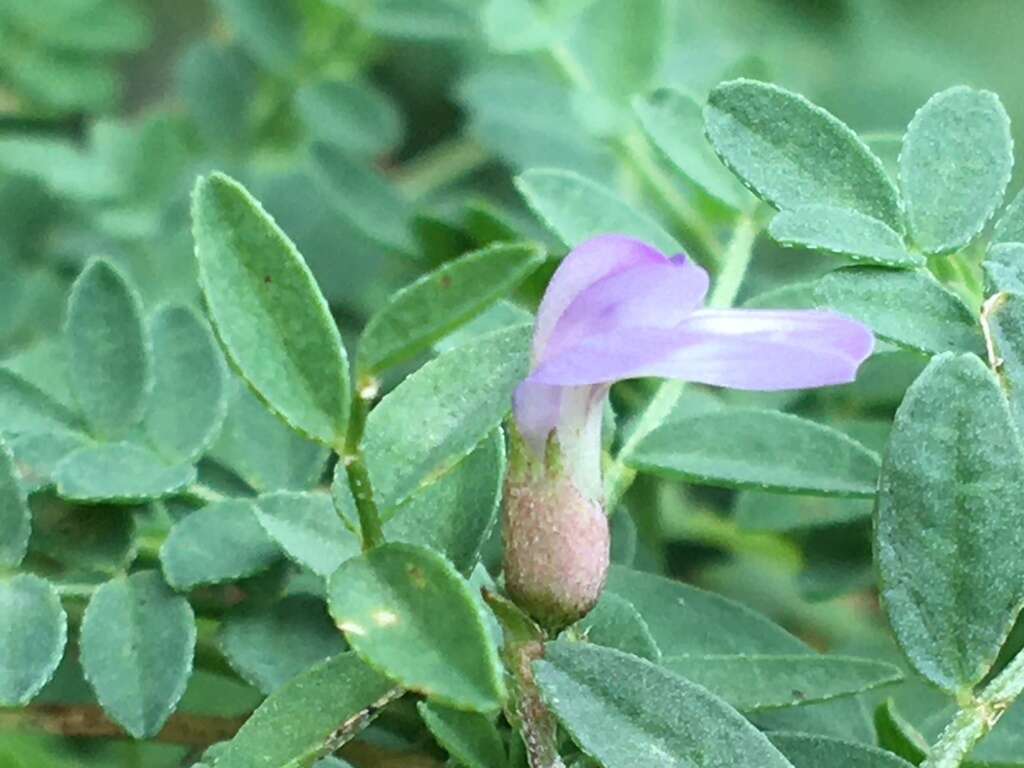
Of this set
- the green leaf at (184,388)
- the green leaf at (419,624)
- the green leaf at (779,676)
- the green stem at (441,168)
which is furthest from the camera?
the green stem at (441,168)

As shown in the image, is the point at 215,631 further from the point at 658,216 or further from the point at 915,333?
the point at 658,216

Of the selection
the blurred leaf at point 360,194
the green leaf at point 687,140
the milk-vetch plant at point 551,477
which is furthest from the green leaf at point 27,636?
the blurred leaf at point 360,194

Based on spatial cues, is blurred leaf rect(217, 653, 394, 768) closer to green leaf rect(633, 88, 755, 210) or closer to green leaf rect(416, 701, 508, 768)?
green leaf rect(416, 701, 508, 768)

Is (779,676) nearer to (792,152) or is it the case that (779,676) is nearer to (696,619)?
(696,619)

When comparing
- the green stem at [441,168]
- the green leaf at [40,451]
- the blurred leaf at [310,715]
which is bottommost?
the green stem at [441,168]

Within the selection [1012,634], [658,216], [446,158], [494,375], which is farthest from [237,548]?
[446,158]

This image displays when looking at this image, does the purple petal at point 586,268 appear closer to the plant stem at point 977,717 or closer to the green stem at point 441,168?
the plant stem at point 977,717

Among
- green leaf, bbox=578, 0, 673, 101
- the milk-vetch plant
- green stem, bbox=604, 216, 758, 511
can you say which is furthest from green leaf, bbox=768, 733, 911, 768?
green leaf, bbox=578, 0, 673, 101

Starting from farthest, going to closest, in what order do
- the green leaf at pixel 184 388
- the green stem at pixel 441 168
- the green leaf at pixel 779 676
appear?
the green stem at pixel 441 168 → the green leaf at pixel 184 388 → the green leaf at pixel 779 676
